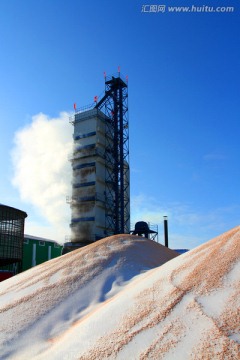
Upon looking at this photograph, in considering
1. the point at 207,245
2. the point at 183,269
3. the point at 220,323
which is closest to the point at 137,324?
the point at 220,323

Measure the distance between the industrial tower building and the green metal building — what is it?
34.5 ft

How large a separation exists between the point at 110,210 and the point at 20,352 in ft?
120

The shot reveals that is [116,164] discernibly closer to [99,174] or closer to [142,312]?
[99,174]

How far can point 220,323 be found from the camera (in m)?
5.61

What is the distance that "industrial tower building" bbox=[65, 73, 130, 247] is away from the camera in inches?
1636

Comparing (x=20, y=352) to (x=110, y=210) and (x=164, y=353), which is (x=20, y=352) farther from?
(x=110, y=210)

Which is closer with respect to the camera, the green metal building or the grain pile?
the grain pile

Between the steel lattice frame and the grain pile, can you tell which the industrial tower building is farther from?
the grain pile

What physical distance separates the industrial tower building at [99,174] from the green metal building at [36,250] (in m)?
10.5

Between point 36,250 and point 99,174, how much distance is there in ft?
59.7

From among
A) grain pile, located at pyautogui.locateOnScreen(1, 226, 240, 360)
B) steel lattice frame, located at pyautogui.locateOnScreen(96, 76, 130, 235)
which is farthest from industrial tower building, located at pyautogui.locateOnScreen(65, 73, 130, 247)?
grain pile, located at pyautogui.locateOnScreen(1, 226, 240, 360)

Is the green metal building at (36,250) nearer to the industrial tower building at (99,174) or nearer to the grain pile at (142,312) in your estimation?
the industrial tower building at (99,174)

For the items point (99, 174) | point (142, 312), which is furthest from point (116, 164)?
point (142, 312)

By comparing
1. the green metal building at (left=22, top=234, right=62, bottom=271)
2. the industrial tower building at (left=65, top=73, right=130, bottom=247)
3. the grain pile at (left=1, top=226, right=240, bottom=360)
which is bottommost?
the grain pile at (left=1, top=226, right=240, bottom=360)
